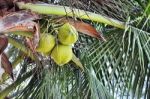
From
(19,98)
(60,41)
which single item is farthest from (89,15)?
(19,98)

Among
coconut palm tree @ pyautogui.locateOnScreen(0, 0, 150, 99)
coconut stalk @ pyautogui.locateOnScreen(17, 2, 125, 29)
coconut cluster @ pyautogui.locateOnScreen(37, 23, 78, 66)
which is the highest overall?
coconut stalk @ pyautogui.locateOnScreen(17, 2, 125, 29)

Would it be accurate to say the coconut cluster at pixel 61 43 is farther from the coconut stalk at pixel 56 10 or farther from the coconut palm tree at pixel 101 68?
the coconut palm tree at pixel 101 68

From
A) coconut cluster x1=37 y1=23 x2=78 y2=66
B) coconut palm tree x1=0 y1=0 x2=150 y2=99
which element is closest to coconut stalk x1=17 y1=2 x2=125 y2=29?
coconut cluster x1=37 y1=23 x2=78 y2=66

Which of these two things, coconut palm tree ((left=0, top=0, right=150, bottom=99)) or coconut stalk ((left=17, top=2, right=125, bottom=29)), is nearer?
coconut stalk ((left=17, top=2, right=125, bottom=29))

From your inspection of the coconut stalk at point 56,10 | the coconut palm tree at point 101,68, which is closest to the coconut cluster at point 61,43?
the coconut stalk at point 56,10

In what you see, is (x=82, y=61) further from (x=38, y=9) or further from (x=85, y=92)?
(x=38, y=9)

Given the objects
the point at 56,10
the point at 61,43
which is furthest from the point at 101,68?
the point at 56,10

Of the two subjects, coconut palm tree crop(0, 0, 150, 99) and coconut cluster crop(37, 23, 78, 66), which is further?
coconut palm tree crop(0, 0, 150, 99)

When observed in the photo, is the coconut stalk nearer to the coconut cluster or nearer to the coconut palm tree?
the coconut cluster

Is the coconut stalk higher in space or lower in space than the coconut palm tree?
higher
